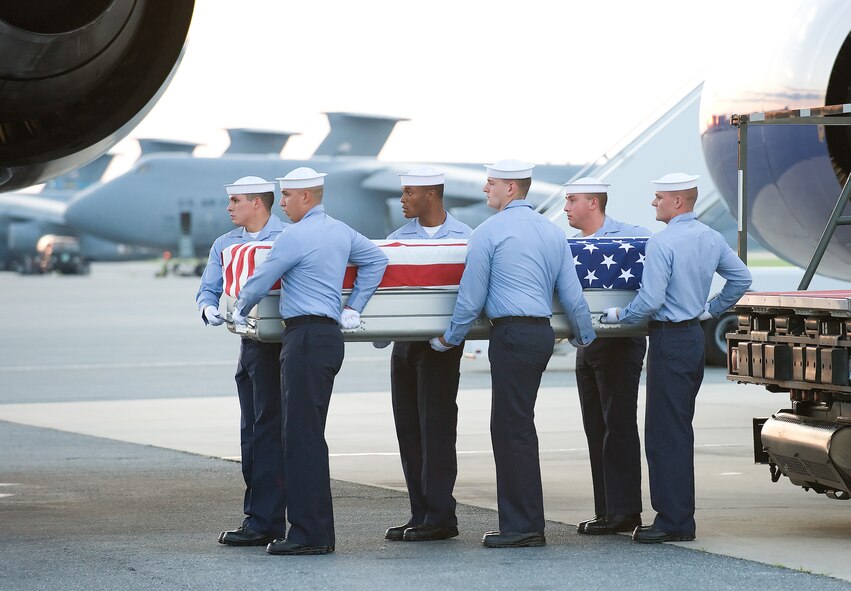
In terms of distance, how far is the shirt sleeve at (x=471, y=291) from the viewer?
24.1 feet

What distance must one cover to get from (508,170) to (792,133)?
398cm

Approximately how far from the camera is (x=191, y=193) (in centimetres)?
5000

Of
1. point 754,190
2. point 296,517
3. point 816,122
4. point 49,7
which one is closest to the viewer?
point 49,7

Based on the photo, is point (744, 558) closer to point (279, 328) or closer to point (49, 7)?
point (279, 328)

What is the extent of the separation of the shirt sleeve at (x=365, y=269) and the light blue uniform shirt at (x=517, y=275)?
42 centimetres

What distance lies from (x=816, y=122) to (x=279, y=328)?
141 inches

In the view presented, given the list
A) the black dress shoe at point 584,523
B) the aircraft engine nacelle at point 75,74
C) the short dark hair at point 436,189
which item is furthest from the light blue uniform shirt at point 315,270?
the black dress shoe at point 584,523

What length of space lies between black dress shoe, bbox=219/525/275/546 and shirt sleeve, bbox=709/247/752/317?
2.63 meters

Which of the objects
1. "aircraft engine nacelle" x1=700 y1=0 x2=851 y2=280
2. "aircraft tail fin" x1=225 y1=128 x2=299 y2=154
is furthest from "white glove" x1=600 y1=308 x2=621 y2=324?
"aircraft tail fin" x1=225 y1=128 x2=299 y2=154

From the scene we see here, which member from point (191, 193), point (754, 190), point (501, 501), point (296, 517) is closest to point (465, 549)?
point (501, 501)

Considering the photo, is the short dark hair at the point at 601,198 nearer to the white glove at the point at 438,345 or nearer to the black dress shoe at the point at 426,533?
the white glove at the point at 438,345

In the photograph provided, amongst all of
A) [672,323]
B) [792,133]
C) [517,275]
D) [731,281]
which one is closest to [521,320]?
[517,275]

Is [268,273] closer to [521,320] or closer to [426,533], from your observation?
[521,320]

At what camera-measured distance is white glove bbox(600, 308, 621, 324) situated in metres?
7.69
